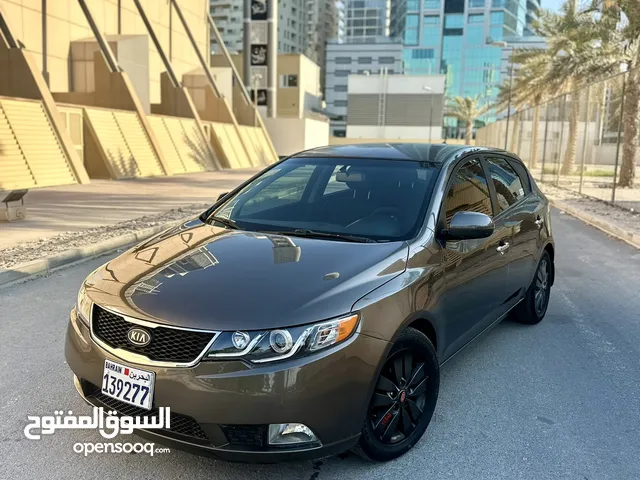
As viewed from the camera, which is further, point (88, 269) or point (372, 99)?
point (372, 99)

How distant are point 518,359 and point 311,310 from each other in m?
2.65

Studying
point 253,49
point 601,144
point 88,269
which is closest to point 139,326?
point 88,269

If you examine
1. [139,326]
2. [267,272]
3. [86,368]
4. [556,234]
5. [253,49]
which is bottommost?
[556,234]

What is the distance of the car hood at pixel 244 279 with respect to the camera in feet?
8.61

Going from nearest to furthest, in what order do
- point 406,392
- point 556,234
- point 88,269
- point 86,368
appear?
point 86,368 < point 406,392 < point 88,269 < point 556,234

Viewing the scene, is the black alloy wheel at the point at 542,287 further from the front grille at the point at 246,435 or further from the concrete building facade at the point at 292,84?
the concrete building facade at the point at 292,84

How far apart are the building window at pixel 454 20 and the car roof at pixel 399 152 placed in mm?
133739

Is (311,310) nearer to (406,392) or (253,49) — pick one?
(406,392)


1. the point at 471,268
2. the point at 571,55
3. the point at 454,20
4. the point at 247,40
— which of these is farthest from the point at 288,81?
the point at 471,268

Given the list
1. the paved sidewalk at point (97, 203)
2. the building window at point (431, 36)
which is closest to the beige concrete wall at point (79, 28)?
the paved sidewalk at point (97, 203)

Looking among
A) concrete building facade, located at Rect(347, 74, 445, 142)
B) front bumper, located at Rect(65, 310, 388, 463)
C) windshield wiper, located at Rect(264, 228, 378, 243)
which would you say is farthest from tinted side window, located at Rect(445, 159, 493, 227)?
concrete building facade, located at Rect(347, 74, 445, 142)

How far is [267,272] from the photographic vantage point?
2.98 metres

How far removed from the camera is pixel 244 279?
9.53 ft

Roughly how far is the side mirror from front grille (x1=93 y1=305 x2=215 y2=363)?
1.72 m
